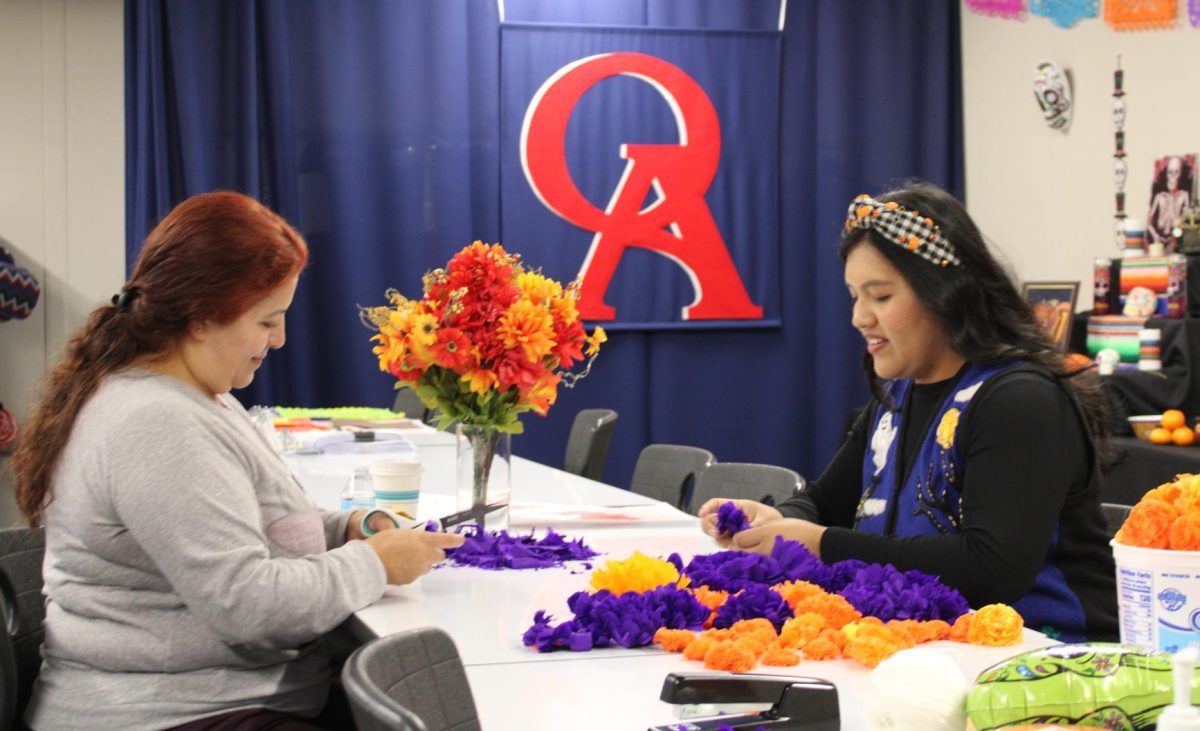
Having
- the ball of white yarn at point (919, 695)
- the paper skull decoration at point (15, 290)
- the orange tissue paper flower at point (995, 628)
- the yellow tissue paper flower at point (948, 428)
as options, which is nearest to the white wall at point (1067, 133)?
the yellow tissue paper flower at point (948, 428)

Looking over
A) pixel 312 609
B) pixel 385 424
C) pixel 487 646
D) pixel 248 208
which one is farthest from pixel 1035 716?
pixel 385 424

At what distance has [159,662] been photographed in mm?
1731

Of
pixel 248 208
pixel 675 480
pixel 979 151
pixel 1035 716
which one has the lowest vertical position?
pixel 675 480

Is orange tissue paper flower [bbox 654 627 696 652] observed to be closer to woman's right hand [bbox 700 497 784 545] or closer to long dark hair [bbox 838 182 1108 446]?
woman's right hand [bbox 700 497 784 545]

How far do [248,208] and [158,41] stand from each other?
4.50m

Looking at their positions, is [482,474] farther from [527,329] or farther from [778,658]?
[778,658]

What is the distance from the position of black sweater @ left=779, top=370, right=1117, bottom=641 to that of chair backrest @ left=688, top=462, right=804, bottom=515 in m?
0.82

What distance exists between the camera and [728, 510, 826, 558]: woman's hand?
6.92ft

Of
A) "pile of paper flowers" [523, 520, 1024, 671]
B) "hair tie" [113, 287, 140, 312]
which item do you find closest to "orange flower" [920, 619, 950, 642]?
"pile of paper flowers" [523, 520, 1024, 671]

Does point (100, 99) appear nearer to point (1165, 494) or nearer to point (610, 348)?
point (610, 348)

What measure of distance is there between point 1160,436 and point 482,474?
275cm

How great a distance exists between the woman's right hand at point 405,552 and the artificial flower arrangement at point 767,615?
253 mm

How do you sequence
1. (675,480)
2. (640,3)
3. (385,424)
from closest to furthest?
(675,480) → (385,424) → (640,3)

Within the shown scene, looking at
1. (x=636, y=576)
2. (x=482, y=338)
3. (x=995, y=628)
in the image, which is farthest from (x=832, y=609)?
(x=482, y=338)
